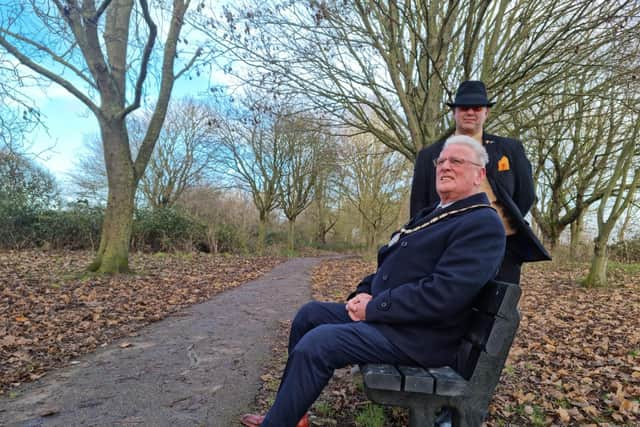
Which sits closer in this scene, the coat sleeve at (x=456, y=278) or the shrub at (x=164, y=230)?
the coat sleeve at (x=456, y=278)

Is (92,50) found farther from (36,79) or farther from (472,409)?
(472,409)

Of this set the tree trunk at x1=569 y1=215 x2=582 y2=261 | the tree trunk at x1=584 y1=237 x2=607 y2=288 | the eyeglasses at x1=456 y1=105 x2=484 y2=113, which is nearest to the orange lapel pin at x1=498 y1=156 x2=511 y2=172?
the eyeglasses at x1=456 y1=105 x2=484 y2=113

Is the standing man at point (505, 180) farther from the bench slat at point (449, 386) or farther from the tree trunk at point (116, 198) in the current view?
the tree trunk at point (116, 198)

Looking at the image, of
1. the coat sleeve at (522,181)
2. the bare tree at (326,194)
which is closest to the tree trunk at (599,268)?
the coat sleeve at (522,181)

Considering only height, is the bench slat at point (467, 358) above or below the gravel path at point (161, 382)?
above

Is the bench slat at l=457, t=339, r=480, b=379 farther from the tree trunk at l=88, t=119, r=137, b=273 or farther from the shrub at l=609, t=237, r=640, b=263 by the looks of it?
the shrub at l=609, t=237, r=640, b=263

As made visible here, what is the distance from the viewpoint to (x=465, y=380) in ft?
5.44

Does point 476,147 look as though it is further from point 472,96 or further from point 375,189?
point 375,189

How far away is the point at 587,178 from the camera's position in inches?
539

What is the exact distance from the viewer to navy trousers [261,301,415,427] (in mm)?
1687

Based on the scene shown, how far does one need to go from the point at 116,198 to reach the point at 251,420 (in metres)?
6.72

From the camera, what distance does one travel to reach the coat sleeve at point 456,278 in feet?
5.59

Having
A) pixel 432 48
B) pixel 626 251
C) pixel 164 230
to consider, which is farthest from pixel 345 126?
pixel 626 251

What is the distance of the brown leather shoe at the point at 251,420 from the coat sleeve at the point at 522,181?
A: 2.30m
